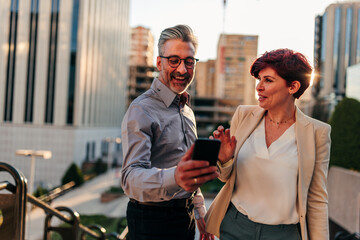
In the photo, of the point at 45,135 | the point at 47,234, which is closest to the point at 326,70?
the point at 45,135

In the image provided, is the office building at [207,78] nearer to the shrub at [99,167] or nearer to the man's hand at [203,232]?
the shrub at [99,167]

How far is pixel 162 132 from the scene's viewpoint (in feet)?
5.65

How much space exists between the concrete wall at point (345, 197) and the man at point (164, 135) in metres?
5.73

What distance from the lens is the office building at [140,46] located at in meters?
81.1

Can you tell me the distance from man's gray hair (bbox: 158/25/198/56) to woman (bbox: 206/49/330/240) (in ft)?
1.35

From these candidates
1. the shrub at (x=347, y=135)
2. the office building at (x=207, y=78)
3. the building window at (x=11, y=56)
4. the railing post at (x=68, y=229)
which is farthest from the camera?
the office building at (x=207, y=78)

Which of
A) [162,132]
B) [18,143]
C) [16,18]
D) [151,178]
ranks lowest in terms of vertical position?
[18,143]

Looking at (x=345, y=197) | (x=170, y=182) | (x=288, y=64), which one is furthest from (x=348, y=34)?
(x=170, y=182)

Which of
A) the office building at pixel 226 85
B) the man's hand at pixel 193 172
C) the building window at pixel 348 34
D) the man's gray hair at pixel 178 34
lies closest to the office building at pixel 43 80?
the building window at pixel 348 34

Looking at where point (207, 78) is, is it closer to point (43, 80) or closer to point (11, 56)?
point (43, 80)

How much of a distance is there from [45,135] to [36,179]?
3603 mm

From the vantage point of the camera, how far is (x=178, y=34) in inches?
69.4

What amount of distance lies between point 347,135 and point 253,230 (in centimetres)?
728

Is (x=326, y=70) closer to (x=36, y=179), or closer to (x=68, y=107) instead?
(x=68, y=107)
